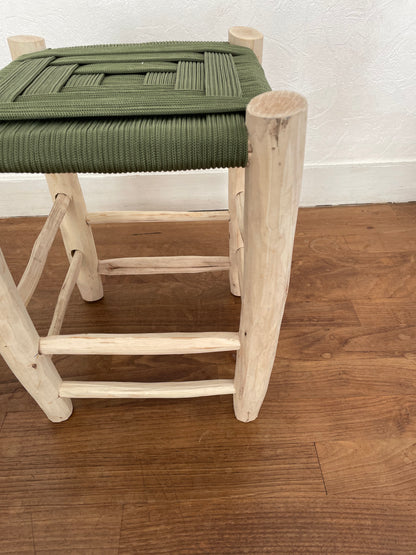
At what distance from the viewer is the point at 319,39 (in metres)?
0.86

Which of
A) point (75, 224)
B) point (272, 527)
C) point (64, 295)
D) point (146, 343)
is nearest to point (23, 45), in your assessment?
point (75, 224)

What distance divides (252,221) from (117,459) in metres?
0.44

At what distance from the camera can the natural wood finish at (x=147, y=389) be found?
1.99 ft

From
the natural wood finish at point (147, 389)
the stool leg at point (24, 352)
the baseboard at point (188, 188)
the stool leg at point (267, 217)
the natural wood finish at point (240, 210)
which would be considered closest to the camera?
the stool leg at point (267, 217)

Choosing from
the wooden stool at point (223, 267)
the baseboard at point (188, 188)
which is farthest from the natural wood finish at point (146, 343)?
the baseboard at point (188, 188)

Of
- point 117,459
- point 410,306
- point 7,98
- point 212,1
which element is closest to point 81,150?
point 7,98

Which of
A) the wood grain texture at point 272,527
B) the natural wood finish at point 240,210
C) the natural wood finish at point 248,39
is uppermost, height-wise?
the natural wood finish at point 248,39

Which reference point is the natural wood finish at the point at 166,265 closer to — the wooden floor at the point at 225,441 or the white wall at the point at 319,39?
the wooden floor at the point at 225,441

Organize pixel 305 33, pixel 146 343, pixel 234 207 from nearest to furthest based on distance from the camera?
pixel 146 343, pixel 234 207, pixel 305 33

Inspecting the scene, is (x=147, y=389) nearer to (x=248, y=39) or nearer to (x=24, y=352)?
(x=24, y=352)

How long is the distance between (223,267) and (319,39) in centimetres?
52

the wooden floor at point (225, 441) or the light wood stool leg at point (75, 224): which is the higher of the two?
the light wood stool leg at point (75, 224)

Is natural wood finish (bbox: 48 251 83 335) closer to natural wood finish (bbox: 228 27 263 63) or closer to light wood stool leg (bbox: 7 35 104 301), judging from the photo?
light wood stool leg (bbox: 7 35 104 301)

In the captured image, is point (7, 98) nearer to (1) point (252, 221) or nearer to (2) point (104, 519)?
(1) point (252, 221)
